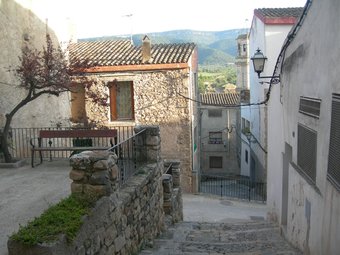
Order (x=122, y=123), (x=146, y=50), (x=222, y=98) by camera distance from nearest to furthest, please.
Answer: (x=146, y=50)
(x=122, y=123)
(x=222, y=98)

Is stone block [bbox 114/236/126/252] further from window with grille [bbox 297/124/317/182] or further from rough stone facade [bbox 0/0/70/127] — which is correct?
rough stone facade [bbox 0/0/70/127]

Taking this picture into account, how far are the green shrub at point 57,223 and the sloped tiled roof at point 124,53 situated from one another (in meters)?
11.4

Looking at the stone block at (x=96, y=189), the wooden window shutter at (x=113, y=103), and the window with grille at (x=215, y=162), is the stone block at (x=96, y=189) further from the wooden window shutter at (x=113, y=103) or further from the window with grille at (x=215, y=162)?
the window with grille at (x=215, y=162)

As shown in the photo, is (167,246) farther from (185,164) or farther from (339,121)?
(185,164)

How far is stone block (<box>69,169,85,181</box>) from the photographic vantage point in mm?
4473

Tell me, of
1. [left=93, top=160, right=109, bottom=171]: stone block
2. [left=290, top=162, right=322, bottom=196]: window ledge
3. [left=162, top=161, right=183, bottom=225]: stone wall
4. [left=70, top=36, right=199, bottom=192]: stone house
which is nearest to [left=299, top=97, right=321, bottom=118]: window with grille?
[left=290, top=162, right=322, bottom=196]: window ledge

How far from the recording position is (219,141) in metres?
30.5

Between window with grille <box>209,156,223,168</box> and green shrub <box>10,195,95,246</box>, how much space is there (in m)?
26.4

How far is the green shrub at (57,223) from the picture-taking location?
3.30 metres

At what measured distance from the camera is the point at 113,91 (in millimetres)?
16609

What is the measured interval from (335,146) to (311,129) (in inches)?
54.5

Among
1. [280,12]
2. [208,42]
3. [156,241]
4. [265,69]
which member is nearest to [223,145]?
[265,69]

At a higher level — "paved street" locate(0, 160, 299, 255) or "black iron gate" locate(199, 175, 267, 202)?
"paved street" locate(0, 160, 299, 255)

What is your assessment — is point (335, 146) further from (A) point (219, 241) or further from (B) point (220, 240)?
(B) point (220, 240)
